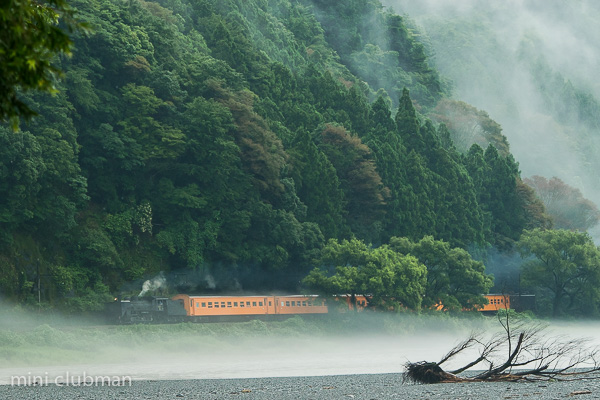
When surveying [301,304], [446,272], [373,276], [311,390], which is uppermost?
[446,272]

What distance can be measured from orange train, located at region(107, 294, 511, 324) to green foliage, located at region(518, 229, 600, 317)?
16.1 m

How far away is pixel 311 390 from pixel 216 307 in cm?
2238

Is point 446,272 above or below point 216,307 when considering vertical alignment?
above

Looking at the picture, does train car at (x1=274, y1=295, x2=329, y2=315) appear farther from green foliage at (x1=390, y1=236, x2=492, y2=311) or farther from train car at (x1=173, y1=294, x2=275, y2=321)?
green foliage at (x1=390, y1=236, x2=492, y2=311)

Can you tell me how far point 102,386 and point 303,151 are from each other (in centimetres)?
3201

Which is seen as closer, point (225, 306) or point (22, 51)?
point (22, 51)

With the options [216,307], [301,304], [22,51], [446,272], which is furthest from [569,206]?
[22,51]

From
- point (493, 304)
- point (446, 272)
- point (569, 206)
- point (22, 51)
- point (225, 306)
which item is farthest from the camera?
point (569, 206)

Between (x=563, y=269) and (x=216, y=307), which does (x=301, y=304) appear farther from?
(x=563, y=269)

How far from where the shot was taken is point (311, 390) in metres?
22.1

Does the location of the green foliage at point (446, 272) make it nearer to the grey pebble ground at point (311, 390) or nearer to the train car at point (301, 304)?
the train car at point (301, 304)

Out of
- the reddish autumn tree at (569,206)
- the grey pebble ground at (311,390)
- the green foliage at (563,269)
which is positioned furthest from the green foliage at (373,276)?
the reddish autumn tree at (569,206)

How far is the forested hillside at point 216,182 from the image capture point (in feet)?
138

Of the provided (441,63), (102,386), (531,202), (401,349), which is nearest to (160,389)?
(102,386)
